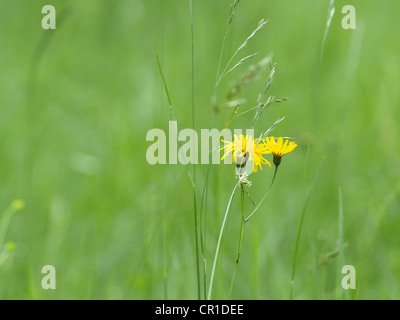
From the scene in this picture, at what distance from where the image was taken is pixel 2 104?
133 inches

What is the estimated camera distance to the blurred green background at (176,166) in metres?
2.11

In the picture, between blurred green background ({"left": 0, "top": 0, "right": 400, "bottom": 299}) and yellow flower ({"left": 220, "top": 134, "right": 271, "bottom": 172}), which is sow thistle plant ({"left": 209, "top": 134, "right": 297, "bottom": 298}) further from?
blurred green background ({"left": 0, "top": 0, "right": 400, "bottom": 299})

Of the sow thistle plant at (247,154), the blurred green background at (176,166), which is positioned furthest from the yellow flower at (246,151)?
the blurred green background at (176,166)

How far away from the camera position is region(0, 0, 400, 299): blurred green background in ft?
6.93

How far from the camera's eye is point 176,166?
2.73 metres

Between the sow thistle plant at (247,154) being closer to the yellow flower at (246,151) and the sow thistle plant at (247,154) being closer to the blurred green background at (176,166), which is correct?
the yellow flower at (246,151)

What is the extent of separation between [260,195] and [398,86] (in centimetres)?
114

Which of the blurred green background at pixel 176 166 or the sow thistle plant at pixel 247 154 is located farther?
the blurred green background at pixel 176 166

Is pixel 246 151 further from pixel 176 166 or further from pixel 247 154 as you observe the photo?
pixel 176 166

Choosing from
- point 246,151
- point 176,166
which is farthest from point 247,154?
point 176,166

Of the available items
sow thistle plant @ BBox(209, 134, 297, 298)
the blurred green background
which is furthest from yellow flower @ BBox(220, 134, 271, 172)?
the blurred green background

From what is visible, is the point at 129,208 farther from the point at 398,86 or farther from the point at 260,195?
the point at 398,86

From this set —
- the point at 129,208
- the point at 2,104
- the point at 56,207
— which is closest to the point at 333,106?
the point at 129,208
